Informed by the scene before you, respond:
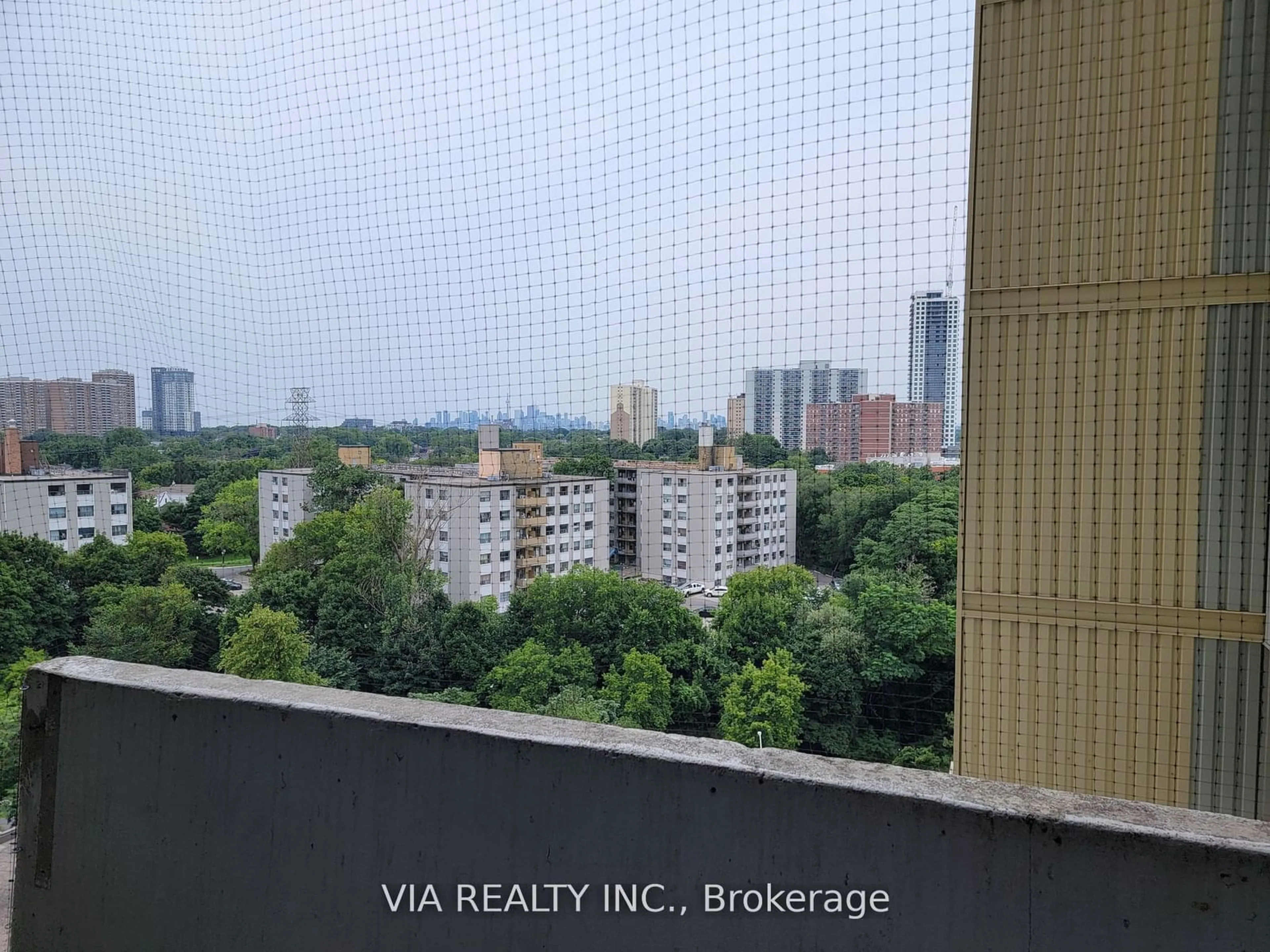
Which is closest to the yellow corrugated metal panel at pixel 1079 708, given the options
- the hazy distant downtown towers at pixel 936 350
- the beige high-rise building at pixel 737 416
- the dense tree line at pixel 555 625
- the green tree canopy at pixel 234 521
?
the hazy distant downtown towers at pixel 936 350

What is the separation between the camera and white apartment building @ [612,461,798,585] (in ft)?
21.9

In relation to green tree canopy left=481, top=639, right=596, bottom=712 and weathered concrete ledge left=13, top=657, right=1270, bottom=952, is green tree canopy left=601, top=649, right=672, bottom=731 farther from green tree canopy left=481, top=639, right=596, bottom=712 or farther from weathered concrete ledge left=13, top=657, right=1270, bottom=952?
weathered concrete ledge left=13, top=657, right=1270, bottom=952

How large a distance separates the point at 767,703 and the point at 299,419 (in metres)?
4.41

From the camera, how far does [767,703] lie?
23.5 feet

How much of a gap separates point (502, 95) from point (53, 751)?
346 centimetres

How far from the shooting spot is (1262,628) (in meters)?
1.94

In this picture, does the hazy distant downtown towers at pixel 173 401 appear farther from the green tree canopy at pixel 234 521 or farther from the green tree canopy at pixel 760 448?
the green tree canopy at pixel 760 448

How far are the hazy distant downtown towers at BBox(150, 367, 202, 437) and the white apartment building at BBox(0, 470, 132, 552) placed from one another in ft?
3.12

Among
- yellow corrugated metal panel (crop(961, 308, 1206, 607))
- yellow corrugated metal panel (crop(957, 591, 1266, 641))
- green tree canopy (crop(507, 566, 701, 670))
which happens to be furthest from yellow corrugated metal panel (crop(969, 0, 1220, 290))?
green tree canopy (crop(507, 566, 701, 670))

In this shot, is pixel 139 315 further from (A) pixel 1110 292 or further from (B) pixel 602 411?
(A) pixel 1110 292

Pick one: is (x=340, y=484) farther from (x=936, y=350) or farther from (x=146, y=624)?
(x=936, y=350)

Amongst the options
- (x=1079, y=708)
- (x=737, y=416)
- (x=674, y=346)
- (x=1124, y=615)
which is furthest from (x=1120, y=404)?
(x=737, y=416)

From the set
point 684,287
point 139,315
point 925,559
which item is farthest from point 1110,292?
point 925,559

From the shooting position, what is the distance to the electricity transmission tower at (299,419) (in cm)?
493
